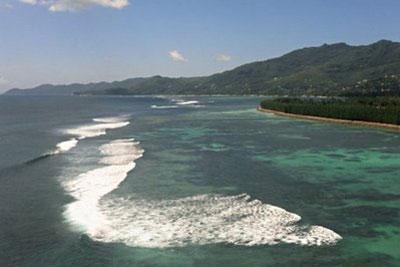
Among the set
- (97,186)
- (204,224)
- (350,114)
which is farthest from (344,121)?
(204,224)

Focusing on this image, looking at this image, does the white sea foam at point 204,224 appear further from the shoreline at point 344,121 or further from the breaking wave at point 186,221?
the shoreline at point 344,121

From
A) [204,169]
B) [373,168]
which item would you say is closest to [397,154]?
[373,168]

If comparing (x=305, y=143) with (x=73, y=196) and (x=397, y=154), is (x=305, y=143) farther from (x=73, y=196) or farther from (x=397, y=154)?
(x=73, y=196)

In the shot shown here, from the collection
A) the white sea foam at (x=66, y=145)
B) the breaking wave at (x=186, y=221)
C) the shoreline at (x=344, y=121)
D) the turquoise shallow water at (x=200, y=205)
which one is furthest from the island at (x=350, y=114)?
the breaking wave at (x=186, y=221)

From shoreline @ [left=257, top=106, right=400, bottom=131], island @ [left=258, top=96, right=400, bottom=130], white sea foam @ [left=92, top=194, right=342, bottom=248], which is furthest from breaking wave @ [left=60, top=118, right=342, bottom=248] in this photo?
island @ [left=258, top=96, right=400, bottom=130]

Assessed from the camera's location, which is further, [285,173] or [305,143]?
[305,143]

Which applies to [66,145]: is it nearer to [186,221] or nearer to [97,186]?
[97,186]
